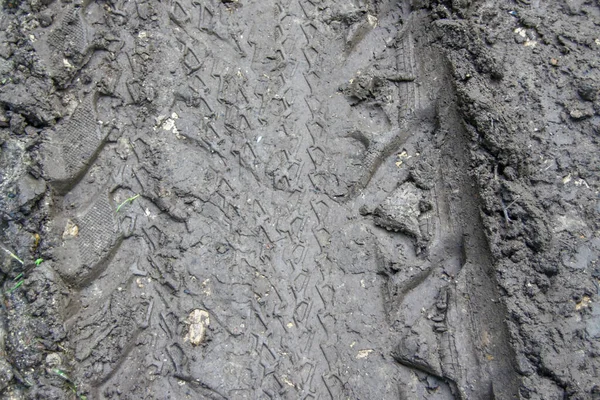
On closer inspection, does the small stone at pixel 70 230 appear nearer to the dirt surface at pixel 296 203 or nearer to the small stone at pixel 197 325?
the dirt surface at pixel 296 203

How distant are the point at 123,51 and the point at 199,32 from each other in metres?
0.40

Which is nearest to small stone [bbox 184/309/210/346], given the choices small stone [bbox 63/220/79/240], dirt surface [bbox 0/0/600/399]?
dirt surface [bbox 0/0/600/399]

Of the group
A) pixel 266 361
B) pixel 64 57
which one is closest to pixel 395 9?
pixel 64 57

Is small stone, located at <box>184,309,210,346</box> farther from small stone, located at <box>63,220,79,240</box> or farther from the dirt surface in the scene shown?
small stone, located at <box>63,220,79,240</box>

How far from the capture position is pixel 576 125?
2746mm

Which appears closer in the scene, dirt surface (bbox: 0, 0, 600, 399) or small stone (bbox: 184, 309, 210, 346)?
dirt surface (bbox: 0, 0, 600, 399)

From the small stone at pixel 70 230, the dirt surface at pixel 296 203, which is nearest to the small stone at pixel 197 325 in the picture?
the dirt surface at pixel 296 203

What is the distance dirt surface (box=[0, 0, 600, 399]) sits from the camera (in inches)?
98.6

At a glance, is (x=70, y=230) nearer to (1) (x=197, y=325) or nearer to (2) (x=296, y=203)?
(1) (x=197, y=325)

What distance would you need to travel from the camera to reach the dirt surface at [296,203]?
250cm

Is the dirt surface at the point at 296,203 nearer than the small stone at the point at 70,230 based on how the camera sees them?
Yes

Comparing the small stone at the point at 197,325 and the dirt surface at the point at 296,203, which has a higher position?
the dirt surface at the point at 296,203

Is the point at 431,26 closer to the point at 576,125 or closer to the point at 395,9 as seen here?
the point at 395,9

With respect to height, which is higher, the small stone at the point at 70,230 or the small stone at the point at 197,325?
the small stone at the point at 70,230
